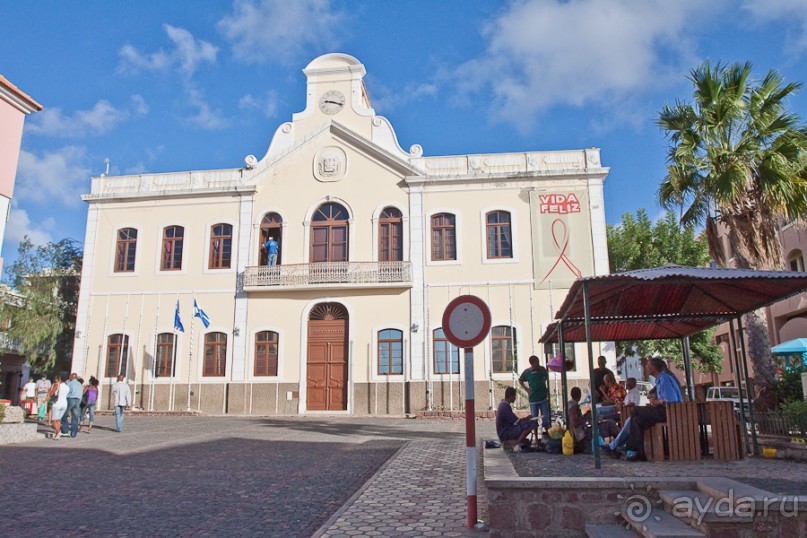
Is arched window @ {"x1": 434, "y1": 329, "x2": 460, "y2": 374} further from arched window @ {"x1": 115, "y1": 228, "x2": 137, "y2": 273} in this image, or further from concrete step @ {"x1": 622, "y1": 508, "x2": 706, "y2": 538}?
concrete step @ {"x1": 622, "y1": 508, "x2": 706, "y2": 538}

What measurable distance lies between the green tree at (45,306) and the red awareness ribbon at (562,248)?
19.4 m

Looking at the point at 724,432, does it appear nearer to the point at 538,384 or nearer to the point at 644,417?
the point at 644,417

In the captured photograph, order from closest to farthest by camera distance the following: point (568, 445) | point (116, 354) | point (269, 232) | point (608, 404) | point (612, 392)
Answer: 1. point (568, 445)
2. point (608, 404)
3. point (612, 392)
4. point (116, 354)
5. point (269, 232)

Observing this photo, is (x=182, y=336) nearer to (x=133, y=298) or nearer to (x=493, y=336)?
(x=133, y=298)

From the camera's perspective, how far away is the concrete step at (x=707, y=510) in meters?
4.95

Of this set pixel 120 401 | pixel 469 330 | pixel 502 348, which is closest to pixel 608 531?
pixel 469 330

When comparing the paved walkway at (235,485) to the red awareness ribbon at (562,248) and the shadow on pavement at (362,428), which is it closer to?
the shadow on pavement at (362,428)

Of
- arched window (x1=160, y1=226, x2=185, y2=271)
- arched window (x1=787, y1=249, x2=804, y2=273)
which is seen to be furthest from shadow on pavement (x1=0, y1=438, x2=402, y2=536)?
arched window (x1=787, y1=249, x2=804, y2=273)

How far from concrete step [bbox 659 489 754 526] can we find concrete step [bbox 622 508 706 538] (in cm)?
7

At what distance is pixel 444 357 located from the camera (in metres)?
22.4

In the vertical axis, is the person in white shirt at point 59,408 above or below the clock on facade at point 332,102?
below

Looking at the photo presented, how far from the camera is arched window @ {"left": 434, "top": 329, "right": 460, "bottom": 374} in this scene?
22.3 m

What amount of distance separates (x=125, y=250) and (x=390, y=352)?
1156 centimetres

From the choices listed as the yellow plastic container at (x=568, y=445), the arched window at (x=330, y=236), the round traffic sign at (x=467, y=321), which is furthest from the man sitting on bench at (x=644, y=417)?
the arched window at (x=330, y=236)
